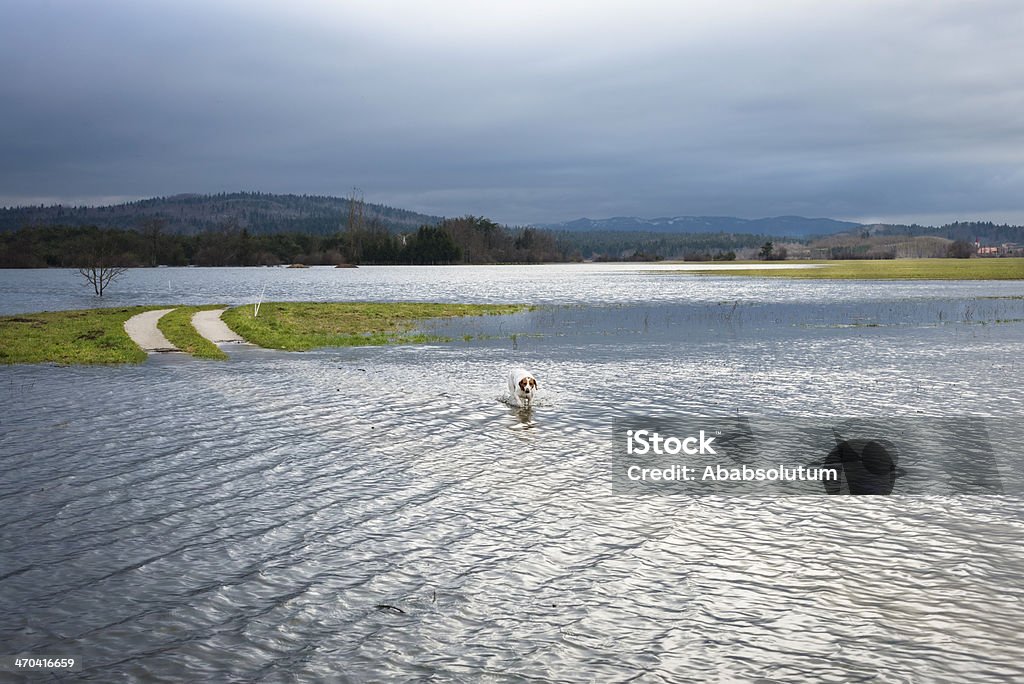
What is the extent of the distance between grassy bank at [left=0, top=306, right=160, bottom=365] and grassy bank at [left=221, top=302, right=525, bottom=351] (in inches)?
241

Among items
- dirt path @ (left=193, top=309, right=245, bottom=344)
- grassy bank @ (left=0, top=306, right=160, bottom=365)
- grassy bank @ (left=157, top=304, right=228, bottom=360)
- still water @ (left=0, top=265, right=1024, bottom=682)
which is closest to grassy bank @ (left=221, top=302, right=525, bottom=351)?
dirt path @ (left=193, top=309, right=245, bottom=344)

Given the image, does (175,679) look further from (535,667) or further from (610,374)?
(610,374)

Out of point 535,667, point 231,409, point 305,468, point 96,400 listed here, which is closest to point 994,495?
point 535,667

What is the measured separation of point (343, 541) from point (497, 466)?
182 inches

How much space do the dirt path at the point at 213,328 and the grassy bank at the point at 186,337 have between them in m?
0.42

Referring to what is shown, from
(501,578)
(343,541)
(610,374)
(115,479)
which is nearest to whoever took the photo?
(501,578)

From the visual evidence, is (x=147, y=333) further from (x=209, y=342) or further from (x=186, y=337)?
(x=209, y=342)

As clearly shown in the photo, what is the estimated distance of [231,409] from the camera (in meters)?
22.0

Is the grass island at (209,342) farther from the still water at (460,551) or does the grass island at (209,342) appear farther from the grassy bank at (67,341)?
the still water at (460,551)

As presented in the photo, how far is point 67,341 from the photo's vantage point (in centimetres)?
3800

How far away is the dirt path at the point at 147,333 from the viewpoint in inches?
1431

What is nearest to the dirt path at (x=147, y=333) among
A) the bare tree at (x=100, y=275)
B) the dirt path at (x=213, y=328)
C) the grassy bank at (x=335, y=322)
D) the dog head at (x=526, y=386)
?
the dirt path at (x=213, y=328)

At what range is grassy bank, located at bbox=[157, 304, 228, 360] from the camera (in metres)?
34.6

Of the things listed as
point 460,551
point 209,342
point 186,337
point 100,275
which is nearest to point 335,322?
point 186,337
